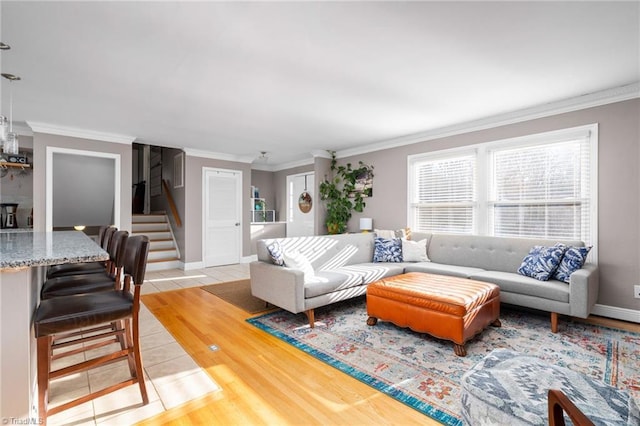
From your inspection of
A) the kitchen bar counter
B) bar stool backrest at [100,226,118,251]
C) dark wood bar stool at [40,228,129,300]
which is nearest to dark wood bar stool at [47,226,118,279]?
bar stool backrest at [100,226,118,251]

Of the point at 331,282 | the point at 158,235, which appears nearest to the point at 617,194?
the point at 331,282

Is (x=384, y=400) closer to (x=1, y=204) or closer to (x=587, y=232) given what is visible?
(x=587, y=232)

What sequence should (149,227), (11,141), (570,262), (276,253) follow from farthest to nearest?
1. (149,227)
2. (276,253)
3. (570,262)
4. (11,141)

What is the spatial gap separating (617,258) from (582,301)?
3.22 ft

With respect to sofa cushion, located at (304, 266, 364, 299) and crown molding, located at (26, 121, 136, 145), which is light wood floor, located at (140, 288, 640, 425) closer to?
sofa cushion, located at (304, 266, 364, 299)

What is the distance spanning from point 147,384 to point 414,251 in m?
3.44

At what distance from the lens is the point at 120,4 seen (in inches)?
70.6

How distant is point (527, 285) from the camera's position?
300 cm

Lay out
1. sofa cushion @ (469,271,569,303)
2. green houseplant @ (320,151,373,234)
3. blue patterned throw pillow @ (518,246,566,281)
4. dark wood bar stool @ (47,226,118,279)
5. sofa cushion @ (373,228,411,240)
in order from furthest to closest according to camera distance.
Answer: green houseplant @ (320,151,373,234), sofa cushion @ (373,228,411,240), blue patterned throw pillow @ (518,246,566,281), sofa cushion @ (469,271,569,303), dark wood bar stool @ (47,226,118,279)

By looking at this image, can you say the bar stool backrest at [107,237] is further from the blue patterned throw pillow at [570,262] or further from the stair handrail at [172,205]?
the blue patterned throw pillow at [570,262]

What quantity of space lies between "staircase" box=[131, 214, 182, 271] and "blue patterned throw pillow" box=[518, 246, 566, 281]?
5.86 meters

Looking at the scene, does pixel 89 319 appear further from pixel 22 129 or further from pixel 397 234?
pixel 22 129

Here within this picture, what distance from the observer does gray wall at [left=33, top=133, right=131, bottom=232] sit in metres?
4.24

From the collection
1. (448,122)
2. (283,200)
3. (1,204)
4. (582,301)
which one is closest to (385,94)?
(448,122)
